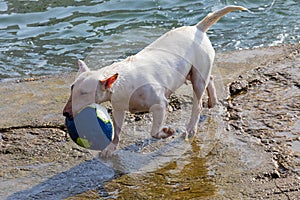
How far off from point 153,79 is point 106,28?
5242 millimetres

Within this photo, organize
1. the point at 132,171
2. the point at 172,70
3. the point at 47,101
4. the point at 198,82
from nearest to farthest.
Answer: the point at 132,171, the point at 172,70, the point at 198,82, the point at 47,101

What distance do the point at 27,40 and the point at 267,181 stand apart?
6.05 m

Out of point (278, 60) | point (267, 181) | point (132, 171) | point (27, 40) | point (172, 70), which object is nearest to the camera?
point (267, 181)

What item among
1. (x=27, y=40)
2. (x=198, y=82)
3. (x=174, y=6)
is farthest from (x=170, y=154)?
(x=174, y=6)

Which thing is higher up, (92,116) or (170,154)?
(92,116)

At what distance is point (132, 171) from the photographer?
4367 millimetres

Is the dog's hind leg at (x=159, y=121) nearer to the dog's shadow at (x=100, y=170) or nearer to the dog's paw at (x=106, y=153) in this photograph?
the dog's shadow at (x=100, y=170)

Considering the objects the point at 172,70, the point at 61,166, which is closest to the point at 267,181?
the point at 172,70

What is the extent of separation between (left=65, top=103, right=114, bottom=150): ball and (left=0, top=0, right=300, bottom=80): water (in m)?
3.49

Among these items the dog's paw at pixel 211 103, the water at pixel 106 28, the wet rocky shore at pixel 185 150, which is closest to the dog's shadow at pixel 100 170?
the wet rocky shore at pixel 185 150

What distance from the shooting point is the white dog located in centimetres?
Answer: 407

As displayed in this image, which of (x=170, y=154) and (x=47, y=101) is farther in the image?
(x=47, y=101)

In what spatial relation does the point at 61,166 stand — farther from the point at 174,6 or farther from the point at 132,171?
the point at 174,6

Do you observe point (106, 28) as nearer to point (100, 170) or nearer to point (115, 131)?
point (115, 131)
